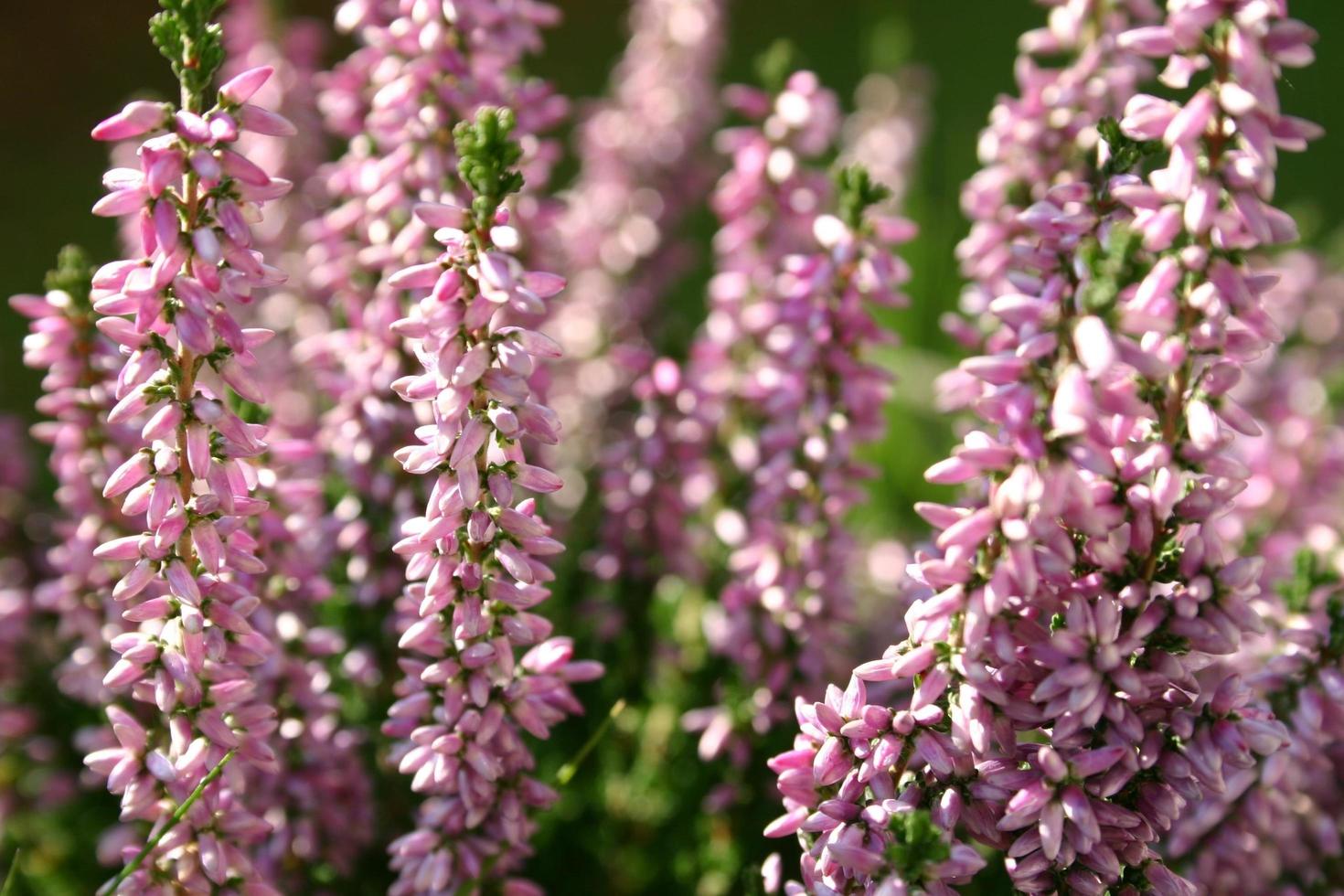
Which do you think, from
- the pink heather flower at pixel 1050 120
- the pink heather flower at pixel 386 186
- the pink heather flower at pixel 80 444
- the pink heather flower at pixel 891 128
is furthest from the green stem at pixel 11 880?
the pink heather flower at pixel 891 128

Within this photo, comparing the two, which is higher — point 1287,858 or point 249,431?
point 249,431

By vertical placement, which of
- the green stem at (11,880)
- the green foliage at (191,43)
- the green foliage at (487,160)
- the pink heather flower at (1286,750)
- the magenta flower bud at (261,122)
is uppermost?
the green foliage at (191,43)

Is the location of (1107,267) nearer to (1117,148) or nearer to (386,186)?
(1117,148)

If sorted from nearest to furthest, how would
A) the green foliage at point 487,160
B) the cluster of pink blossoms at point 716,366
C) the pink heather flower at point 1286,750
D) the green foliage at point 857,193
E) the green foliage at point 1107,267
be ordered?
1. the green foliage at point 1107,267
2. the green foliage at point 487,160
3. the pink heather flower at point 1286,750
4. the green foliage at point 857,193
5. the cluster of pink blossoms at point 716,366

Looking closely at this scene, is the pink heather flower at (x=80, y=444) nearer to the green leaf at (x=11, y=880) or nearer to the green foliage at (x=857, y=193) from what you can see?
the green leaf at (x=11, y=880)

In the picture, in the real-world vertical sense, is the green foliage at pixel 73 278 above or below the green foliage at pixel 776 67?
above

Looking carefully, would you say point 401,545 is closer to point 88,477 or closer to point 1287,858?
point 88,477

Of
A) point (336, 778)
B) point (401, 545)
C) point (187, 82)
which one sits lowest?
point (336, 778)

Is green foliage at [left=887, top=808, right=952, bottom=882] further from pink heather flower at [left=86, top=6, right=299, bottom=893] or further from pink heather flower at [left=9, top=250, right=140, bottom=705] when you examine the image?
pink heather flower at [left=9, top=250, right=140, bottom=705]

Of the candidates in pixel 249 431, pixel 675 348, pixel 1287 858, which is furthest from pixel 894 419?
pixel 249 431
